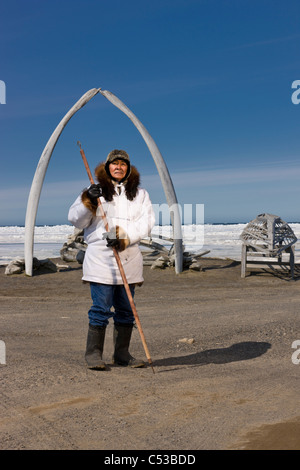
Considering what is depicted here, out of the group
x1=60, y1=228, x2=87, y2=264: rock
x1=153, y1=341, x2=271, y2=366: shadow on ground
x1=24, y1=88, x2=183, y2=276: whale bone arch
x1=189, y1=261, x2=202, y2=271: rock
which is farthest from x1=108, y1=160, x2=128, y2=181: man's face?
x1=60, y1=228, x2=87, y2=264: rock

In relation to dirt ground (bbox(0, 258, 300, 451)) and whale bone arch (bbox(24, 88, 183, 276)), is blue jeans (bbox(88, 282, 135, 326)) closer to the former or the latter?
dirt ground (bbox(0, 258, 300, 451))

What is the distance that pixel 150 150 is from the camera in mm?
13914

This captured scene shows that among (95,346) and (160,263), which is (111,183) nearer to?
(95,346)

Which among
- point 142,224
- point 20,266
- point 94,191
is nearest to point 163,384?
point 142,224

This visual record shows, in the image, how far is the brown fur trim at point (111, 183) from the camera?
16.3 ft

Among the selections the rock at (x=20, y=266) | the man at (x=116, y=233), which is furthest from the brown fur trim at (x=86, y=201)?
the rock at (x=20, y=266)

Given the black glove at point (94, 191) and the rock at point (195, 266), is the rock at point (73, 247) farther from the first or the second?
the black glove at point (94, 191)

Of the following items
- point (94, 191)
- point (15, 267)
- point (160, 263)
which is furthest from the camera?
point (160, 263)

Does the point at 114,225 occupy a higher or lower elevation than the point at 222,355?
higher

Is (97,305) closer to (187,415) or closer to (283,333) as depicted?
(187,415)

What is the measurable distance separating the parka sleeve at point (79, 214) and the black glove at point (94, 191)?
0.13m

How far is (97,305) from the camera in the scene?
16.1 ft

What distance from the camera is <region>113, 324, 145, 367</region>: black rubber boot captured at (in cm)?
518

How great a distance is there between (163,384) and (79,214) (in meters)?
1.76
